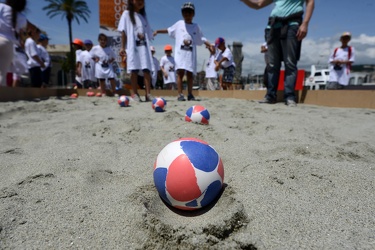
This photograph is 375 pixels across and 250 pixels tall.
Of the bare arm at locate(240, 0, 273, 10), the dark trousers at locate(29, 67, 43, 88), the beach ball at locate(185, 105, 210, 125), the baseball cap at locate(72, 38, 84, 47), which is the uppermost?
the bare arm at locate(240, 0, 273, 10)

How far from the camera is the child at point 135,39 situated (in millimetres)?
4254

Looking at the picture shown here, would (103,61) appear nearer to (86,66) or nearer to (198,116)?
(86,66)

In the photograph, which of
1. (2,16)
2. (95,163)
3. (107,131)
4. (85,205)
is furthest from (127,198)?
(2,16)

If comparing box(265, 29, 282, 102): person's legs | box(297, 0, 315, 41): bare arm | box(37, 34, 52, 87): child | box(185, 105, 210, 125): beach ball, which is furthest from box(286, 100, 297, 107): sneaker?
box(37, 34, 52, 87): child

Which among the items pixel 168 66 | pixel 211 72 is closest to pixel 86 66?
pixel 168 66

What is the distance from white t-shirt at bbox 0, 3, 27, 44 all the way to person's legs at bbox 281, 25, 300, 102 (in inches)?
172

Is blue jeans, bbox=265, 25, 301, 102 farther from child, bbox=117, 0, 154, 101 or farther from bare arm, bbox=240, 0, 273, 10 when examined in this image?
child, bbox=117, 0, 154, 101

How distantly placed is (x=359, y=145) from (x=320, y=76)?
74.9 feet

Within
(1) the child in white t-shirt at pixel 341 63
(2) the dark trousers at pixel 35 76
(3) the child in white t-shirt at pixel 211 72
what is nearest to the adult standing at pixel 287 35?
(1) the child in white t-shirt at pixel 341 63

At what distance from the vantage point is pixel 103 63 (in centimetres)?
656

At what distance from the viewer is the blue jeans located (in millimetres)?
3938

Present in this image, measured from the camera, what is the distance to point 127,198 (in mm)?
1161

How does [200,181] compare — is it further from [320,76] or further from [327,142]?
[320,76]

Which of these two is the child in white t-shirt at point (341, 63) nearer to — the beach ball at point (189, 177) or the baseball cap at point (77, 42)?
the beach ball at point (189, 177)
